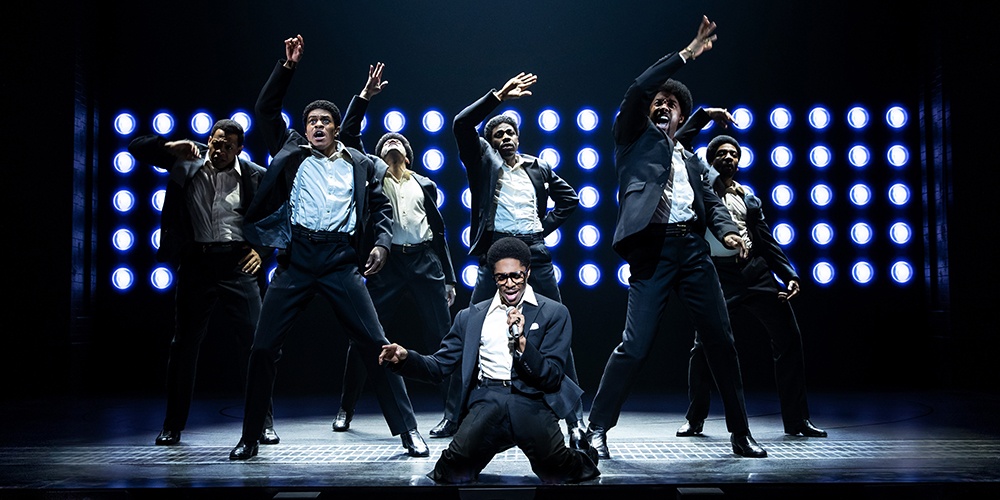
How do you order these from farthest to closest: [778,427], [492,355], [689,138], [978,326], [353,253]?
[978,326] < [778,427] < [689,138] < [353,253] < [492,355]

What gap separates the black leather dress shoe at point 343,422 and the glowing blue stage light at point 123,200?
3.85m

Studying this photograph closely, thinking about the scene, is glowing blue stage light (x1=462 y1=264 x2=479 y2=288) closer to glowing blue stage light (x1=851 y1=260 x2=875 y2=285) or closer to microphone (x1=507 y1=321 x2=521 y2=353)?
glowing blue stage light (x1=851 y1=260 x2=875 y2=285)

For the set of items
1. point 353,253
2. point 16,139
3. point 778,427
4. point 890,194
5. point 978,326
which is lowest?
point 778,427

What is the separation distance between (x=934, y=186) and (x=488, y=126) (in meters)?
4.94

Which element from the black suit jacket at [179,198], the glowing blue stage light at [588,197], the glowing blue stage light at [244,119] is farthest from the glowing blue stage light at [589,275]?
the black suit jacket at [179,198]

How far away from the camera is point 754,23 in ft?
26.2

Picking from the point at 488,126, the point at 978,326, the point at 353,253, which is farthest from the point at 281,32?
the point at 978,326

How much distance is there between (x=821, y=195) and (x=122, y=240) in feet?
22.0

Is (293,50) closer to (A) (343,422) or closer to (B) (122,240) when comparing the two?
(A) (343,422)

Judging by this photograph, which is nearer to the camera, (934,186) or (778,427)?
(778,427)

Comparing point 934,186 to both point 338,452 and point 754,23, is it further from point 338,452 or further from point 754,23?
point 338,452

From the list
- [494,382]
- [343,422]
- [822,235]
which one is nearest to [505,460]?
[494,382]

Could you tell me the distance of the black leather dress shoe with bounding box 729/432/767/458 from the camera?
13.2 ft

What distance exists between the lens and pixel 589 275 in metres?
7.76
